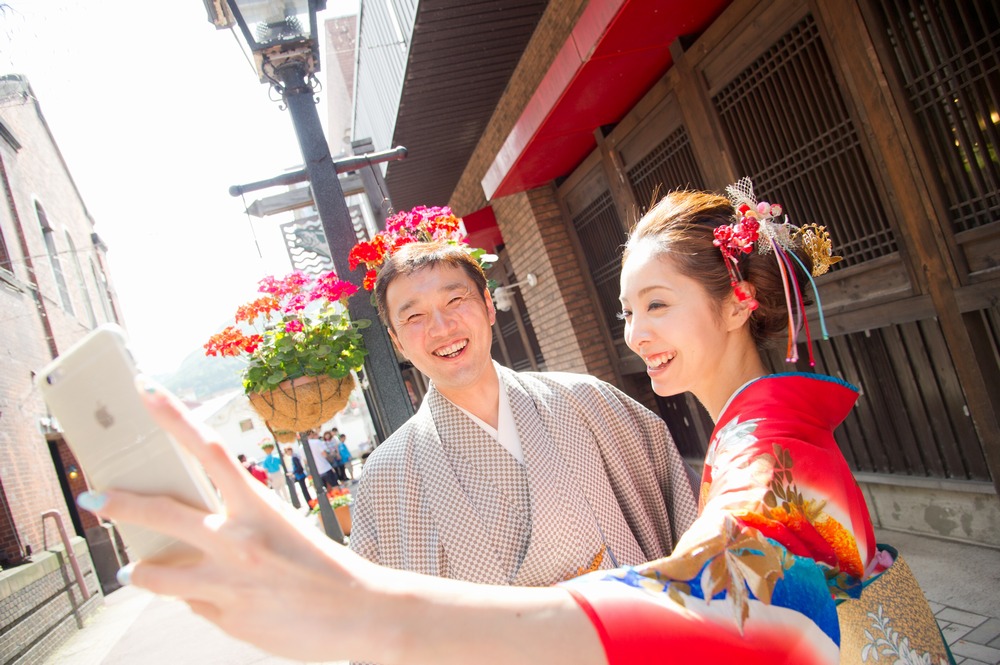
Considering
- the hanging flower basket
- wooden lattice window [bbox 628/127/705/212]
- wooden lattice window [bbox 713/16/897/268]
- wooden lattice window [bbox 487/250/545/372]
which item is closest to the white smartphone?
the hanging flower basket

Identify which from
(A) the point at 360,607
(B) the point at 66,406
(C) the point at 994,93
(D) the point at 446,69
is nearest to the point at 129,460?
(B) the point at 66,406

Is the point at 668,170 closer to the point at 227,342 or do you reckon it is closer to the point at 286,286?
the point at 286,286

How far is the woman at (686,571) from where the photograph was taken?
69 centimetres

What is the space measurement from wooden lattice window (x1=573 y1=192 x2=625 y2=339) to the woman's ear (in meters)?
4.69

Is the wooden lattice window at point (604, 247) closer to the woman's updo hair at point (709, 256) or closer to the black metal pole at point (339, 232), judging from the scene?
the black metal pole at point (339, 232)

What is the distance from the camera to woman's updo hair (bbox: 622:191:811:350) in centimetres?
166

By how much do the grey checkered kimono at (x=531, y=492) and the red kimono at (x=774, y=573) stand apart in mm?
646

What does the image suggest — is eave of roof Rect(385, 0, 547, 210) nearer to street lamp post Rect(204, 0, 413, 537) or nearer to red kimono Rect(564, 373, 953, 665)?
street lamp post Rect(204, 0, 413, 537)

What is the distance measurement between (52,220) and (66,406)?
52.2ft

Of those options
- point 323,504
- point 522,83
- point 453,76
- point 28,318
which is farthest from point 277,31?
point 28,318

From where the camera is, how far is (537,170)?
6645 mm

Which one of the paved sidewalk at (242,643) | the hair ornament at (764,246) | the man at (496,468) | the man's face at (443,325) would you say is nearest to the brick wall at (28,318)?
the paved sidewalk at (242,643)

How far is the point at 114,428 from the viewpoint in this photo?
0.70 metres

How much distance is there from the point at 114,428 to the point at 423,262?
1693 mm
